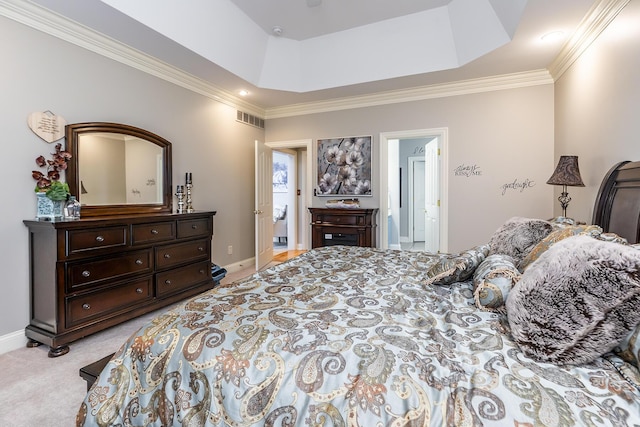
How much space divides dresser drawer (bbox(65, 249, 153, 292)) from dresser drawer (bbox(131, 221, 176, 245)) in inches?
4.3

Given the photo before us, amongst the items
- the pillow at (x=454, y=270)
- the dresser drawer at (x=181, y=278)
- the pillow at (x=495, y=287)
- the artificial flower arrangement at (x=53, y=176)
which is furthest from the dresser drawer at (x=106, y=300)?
the pillow at (x=495, y=287)

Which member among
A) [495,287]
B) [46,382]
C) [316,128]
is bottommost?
[46,382]

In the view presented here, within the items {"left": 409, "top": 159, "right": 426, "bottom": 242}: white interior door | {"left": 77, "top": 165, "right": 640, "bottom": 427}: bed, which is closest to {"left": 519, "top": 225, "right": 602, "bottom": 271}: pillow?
{"left": 77, "top": 165, "right": 640, "bottom": 427}: bed

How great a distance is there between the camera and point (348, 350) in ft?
3.18

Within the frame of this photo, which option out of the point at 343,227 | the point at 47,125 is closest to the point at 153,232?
the point at 47,125

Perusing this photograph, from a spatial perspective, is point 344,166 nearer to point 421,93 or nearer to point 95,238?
point 421,93

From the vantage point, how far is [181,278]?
10.6 ft

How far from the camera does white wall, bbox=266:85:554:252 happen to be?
150 inches

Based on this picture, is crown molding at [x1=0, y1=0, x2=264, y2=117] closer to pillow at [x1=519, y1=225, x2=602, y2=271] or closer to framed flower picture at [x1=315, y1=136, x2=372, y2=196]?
framed flower picture at [x1=315, y1=136, x2=372, y2=196]

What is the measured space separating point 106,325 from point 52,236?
0.82 meters

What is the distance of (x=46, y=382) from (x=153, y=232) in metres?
1.33

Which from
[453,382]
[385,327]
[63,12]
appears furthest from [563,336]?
[63,12]

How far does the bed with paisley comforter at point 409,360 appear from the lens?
0.80 metres

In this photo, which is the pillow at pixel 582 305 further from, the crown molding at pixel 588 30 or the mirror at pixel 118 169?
the mirror at pixel 118 169
